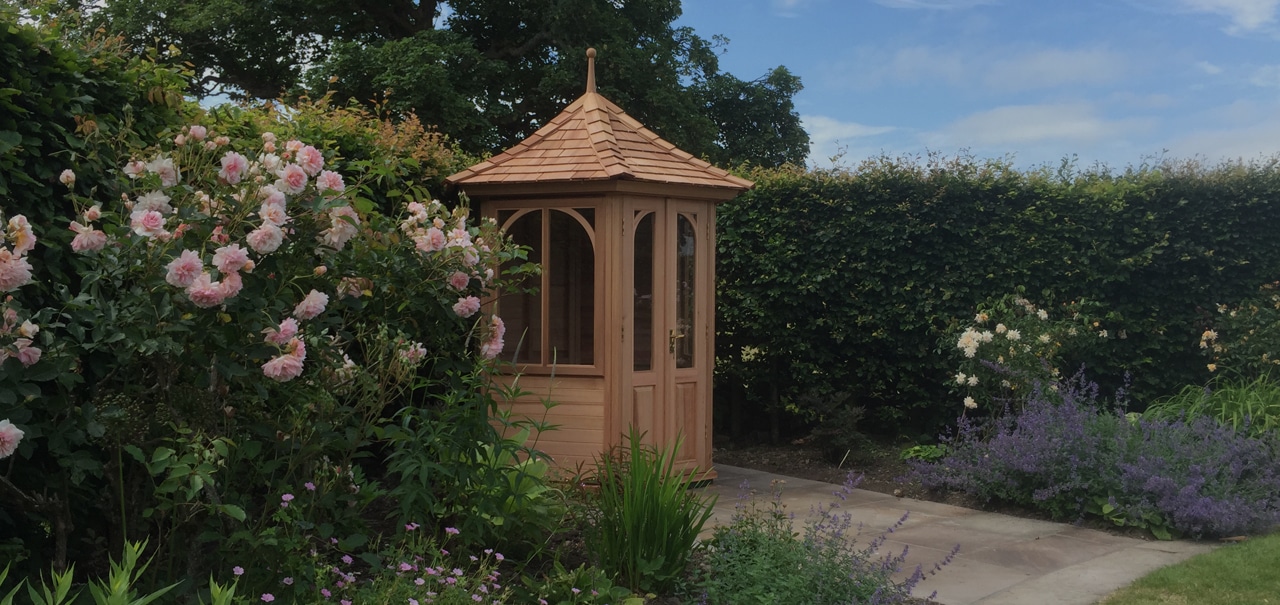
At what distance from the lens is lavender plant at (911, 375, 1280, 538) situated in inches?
→ 233

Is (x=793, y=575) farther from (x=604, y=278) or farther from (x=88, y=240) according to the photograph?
(x=604, y=278)

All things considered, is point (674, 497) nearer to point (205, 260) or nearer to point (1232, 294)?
point (205, 260)

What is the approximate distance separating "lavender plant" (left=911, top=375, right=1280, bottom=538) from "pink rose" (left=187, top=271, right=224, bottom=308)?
17.0ft

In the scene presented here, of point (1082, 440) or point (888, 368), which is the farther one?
point (888, 368)

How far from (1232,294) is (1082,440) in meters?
3.30

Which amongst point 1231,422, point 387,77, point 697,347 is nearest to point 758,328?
point 697,347

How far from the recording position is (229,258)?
302 cm

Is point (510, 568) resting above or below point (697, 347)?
below

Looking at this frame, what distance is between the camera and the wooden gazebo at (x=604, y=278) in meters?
6.45

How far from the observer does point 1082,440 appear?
21.3 feet

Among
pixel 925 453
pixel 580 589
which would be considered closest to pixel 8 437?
pixel 580 589

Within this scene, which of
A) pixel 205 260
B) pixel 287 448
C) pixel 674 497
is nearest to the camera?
pixel 205 260

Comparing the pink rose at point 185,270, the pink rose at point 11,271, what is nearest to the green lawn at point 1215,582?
the pink rose at point 185,270

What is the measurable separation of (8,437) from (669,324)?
4.46m
